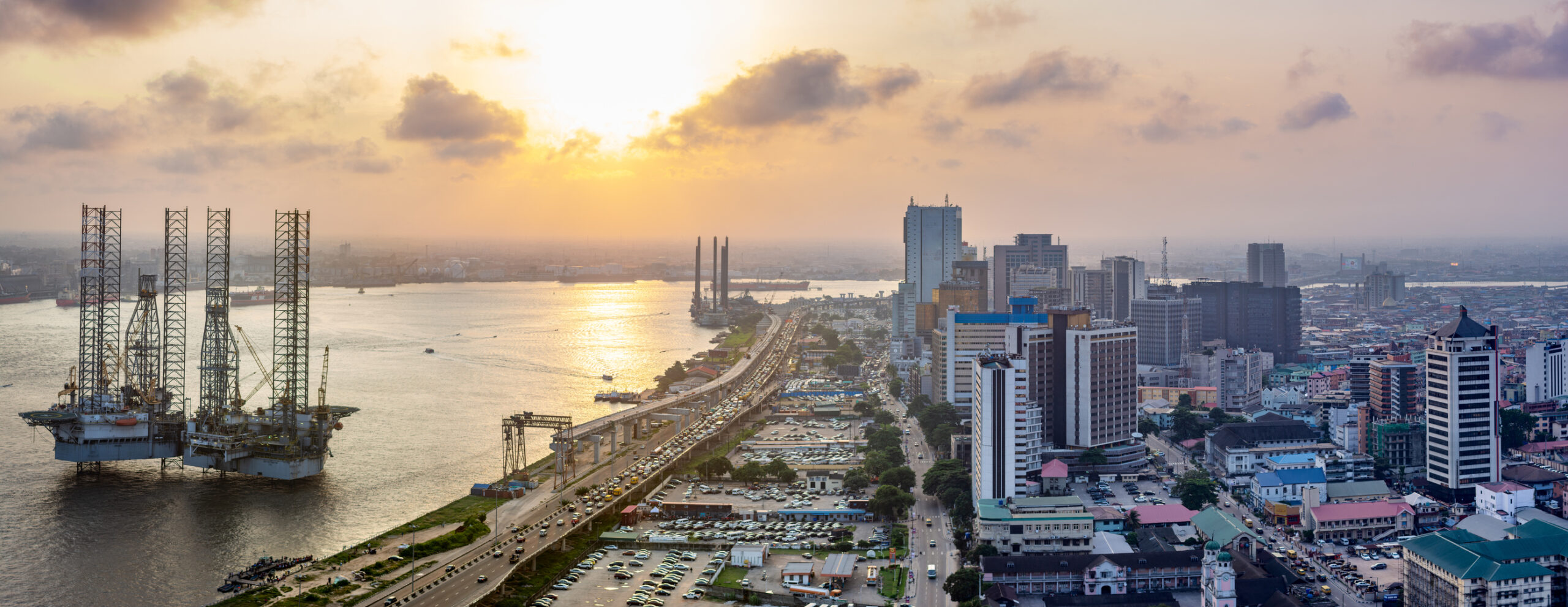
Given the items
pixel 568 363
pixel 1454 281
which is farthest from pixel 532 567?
pixel 1454 281

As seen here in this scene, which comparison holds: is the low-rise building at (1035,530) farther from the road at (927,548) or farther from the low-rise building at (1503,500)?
the low-rise building at (1503,500)

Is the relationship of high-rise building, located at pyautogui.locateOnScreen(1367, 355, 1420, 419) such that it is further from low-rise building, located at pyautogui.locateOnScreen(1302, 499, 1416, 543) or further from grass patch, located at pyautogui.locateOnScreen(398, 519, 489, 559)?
grass patch, located at pyautogui.locateOnScreen(398, 519, 489, 559)

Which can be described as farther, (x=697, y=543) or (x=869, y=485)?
(x=869, y=485)

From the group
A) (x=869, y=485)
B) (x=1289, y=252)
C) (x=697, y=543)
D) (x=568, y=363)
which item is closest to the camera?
(x=697, y=543)

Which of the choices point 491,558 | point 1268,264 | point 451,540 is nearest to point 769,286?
point 1268,264

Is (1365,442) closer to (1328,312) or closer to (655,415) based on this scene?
(655,415)

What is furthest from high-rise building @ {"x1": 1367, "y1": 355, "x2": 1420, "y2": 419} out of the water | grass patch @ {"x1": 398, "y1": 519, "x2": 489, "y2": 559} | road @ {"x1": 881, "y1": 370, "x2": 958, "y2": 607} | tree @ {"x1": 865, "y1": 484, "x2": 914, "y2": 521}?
grass patch @ {"x1": 398, "y1": 519, "x2": 489, "y2": 559}
